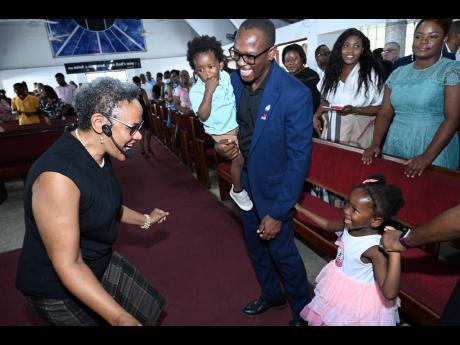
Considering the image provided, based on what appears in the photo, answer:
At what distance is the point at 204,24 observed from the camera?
58.3ft

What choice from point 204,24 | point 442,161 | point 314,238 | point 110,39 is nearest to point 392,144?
point 442,161

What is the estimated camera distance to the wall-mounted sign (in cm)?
1828

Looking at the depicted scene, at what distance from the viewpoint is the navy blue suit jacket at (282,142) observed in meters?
1.60

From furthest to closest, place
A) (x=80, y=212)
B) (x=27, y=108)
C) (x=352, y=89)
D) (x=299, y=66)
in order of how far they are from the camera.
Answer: (x=27, y=108) < (x=299, y=66) < (x=352, y=89) < (x=80, y=212)

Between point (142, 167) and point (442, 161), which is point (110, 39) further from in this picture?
point (442, 161)

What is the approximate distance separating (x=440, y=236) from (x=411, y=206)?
4.13ft

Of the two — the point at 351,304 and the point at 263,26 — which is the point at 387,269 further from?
the point at 263,26

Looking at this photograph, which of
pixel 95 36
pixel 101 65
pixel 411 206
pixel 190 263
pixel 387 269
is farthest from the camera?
pixel 101 65

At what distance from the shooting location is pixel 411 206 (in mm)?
2246

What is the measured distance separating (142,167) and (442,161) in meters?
5.74

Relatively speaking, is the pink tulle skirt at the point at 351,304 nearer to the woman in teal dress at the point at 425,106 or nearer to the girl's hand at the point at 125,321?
the woman in teal dress at the point at 425,106

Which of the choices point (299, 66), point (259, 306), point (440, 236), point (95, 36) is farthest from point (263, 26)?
point (95, 36)

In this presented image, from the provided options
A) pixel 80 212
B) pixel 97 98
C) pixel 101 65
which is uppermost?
A: pixel 101 65

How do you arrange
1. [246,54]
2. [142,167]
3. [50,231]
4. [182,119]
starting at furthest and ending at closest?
[142,167] < [182,119] < [246,54] < [50,231]
